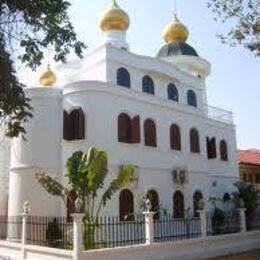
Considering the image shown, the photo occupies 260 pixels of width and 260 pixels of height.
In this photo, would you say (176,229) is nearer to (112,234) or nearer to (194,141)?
(112,234)

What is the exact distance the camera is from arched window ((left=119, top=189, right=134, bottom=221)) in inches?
812

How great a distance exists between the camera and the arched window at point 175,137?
78.5ft

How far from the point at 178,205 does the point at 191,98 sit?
642 cm

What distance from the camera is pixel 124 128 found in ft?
70.3

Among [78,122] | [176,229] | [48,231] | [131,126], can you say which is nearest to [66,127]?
[78,122]

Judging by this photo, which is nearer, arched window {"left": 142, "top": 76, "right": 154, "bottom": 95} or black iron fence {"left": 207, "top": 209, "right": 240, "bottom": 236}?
black iron fence {"left": 207, "top": 209, "right": 240, "bottom": 236}

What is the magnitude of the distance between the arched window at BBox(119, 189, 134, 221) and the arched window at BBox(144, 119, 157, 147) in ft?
8.98

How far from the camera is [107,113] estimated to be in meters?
20.6

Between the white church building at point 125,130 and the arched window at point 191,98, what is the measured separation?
6cm

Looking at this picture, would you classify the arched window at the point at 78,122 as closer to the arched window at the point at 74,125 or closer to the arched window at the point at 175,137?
the arched window at the point at 74,125

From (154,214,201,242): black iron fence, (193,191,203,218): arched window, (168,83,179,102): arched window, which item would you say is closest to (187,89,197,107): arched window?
(168,83,179,102): arched window

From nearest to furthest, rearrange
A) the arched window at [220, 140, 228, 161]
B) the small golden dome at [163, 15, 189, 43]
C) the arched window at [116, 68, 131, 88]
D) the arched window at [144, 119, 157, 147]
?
the arched window at [144, 119, 157, 147] → the arched window at [116, 68, 131, 88] → the arched window at [220, 140, 228, 161] → the small golden dome at [163, 15, 189, 43]

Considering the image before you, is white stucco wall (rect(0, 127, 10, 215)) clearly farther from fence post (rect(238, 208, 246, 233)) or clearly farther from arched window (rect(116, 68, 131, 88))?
fence post (rect(238, 208, 246, 233))

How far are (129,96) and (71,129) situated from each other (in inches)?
125
